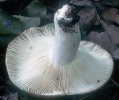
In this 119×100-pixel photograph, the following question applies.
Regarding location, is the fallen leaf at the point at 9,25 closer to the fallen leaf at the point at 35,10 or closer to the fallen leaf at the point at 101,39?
the fallen leaf at the point at 35,10

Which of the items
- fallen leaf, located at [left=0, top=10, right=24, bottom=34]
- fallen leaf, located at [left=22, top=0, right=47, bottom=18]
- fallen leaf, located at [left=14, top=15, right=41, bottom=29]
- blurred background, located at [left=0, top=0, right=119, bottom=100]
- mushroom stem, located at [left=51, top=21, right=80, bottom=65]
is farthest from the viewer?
fallen leaf, located at [left=22, top=0, right=47, bottom=18]

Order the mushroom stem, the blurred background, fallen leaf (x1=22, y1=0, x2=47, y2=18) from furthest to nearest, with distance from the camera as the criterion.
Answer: fallen leaf (x1=22, y1=0, x2=47, y2=18)
the blurred background
the mushroom stem

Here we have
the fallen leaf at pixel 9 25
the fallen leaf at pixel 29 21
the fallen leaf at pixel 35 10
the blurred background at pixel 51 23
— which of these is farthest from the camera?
the fallen leaf at pixel 35 10

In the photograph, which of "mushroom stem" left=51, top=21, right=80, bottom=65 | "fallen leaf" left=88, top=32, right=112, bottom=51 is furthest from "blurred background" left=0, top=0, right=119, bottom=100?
"mushroom stem" left=51, top=21, right=80, bottom=65

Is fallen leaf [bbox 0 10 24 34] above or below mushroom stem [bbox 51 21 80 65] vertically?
below

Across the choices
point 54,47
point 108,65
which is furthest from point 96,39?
point 54,47

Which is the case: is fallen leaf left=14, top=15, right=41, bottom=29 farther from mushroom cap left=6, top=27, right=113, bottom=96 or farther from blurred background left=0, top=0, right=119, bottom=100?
mushroom cap left=6, top=27, right=113, bottom=96

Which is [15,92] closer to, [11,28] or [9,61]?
[9,61]

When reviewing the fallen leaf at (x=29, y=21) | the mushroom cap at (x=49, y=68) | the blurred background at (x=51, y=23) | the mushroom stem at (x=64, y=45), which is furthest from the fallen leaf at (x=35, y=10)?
the mushroom stem at (x=64, y=45)
